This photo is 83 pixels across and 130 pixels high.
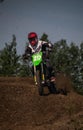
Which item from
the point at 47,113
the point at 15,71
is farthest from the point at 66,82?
the point at 15,71

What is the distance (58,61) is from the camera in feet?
191

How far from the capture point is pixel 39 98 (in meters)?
11.0

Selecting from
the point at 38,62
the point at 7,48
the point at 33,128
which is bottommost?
the point at 33,128

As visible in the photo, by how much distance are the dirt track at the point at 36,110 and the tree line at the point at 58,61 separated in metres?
33.5

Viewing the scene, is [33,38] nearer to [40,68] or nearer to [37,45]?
[37,45]

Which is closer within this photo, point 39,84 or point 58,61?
point 39,84

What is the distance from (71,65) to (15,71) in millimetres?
13514

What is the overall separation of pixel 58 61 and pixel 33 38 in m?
46.8

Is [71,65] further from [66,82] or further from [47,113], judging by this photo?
[47,113]

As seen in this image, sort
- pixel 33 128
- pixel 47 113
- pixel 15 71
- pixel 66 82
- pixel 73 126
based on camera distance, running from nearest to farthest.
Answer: pixel 73 126
pixel 33 128
pixel 47 113
pixel 66 82
pixel 15 71

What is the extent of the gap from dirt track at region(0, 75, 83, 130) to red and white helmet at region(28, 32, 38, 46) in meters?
1.85

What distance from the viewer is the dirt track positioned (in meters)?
7.42

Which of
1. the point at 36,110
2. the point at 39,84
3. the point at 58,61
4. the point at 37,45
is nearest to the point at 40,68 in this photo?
the point at 39,84

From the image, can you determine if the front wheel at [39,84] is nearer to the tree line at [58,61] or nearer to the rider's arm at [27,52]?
the rider's arm at [27,52]
